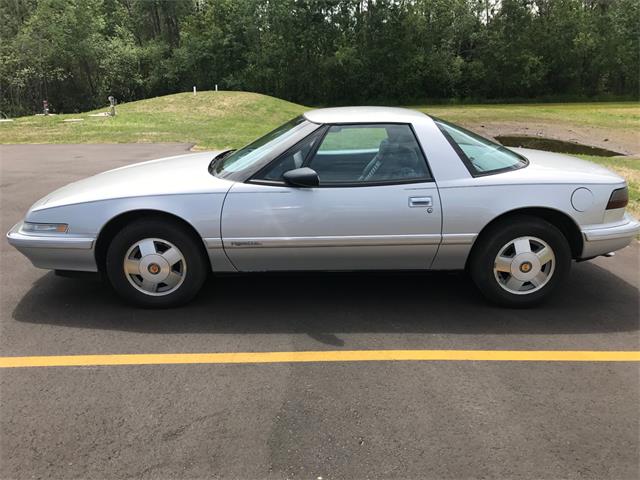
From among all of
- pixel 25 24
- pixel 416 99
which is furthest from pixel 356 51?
pixel 25 24

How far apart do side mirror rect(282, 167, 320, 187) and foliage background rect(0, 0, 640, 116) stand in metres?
51.7

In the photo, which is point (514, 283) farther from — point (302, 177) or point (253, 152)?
point (253, 152)

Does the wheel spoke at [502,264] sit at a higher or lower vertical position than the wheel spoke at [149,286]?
higher

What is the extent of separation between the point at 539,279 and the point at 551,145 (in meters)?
16.4

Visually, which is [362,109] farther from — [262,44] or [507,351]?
[262,44]

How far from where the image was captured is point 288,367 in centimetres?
330

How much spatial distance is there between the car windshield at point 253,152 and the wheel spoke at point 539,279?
2144 millimetres

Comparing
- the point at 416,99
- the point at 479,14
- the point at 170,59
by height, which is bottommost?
the point at 416,99

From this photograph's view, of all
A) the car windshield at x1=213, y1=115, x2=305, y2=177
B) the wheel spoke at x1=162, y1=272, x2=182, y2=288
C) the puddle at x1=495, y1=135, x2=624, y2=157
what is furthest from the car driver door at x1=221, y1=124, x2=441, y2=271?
the puddle at x1=495, y1=135, x2=624, y2=157

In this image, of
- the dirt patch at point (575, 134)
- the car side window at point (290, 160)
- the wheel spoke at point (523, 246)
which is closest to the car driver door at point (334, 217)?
the car side window at point (290, 160)

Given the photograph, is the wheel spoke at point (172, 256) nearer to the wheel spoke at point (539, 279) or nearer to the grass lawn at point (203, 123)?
the wheel spoke at point (539, 279)

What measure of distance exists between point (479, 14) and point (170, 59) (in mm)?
32966

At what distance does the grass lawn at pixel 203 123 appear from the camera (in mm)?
16344

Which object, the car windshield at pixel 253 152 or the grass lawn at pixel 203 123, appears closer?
the car windshield at pixel 253 152
